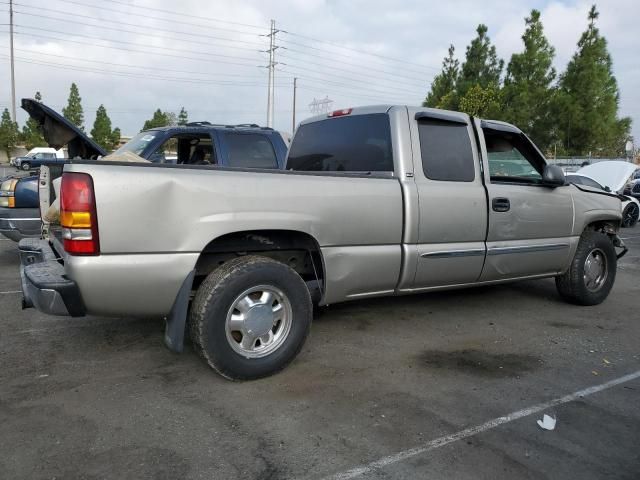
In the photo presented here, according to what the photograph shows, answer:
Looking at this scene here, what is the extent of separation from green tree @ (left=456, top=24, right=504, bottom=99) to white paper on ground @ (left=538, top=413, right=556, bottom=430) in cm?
3102

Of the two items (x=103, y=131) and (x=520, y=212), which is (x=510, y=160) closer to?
(x=520, y=212)

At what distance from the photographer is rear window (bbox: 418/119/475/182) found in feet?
14.3

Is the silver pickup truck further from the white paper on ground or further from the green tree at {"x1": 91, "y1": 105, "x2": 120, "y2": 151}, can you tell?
the green tree at {"x1": 91, "y1": 105, "x2": 120, "y2": 151}

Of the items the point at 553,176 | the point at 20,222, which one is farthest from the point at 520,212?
the point at 20,222

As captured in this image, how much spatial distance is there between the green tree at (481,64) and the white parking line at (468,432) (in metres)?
30.4

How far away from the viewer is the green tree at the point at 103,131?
1956 inches

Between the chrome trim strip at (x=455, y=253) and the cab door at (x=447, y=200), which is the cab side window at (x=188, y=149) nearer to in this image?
the cab door at (x=447, y=200)

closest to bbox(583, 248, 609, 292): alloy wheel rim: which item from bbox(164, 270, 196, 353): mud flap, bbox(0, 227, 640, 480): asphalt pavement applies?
bbox(0, 227, 640, 480): asphalt pavement

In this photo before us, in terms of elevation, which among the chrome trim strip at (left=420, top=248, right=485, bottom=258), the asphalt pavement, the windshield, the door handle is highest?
the windshield

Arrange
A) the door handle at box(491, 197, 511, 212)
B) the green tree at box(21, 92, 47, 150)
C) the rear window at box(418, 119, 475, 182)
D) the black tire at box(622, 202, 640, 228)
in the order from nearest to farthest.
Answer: the rear window at box(418, 119, 475, 182) < the door handle at box(491, 197, 511, 212) < the black tire at box(622, 202, 640, 228) < the green tree at box(21, 92, 47, 150)

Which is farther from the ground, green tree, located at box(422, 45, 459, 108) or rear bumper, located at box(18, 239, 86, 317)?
green tree, located at box(422, 45, 459, 108)

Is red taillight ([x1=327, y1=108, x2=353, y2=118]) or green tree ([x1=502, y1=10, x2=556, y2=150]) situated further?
green tree ([x1=502, y1=10, x2=556, y2=150])

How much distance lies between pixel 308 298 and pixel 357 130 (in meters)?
1.65

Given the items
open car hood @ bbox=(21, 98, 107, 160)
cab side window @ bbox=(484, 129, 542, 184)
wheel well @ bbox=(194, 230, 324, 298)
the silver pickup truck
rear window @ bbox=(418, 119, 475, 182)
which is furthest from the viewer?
open car hood @ bbox=(21, 98, 107, 160)
